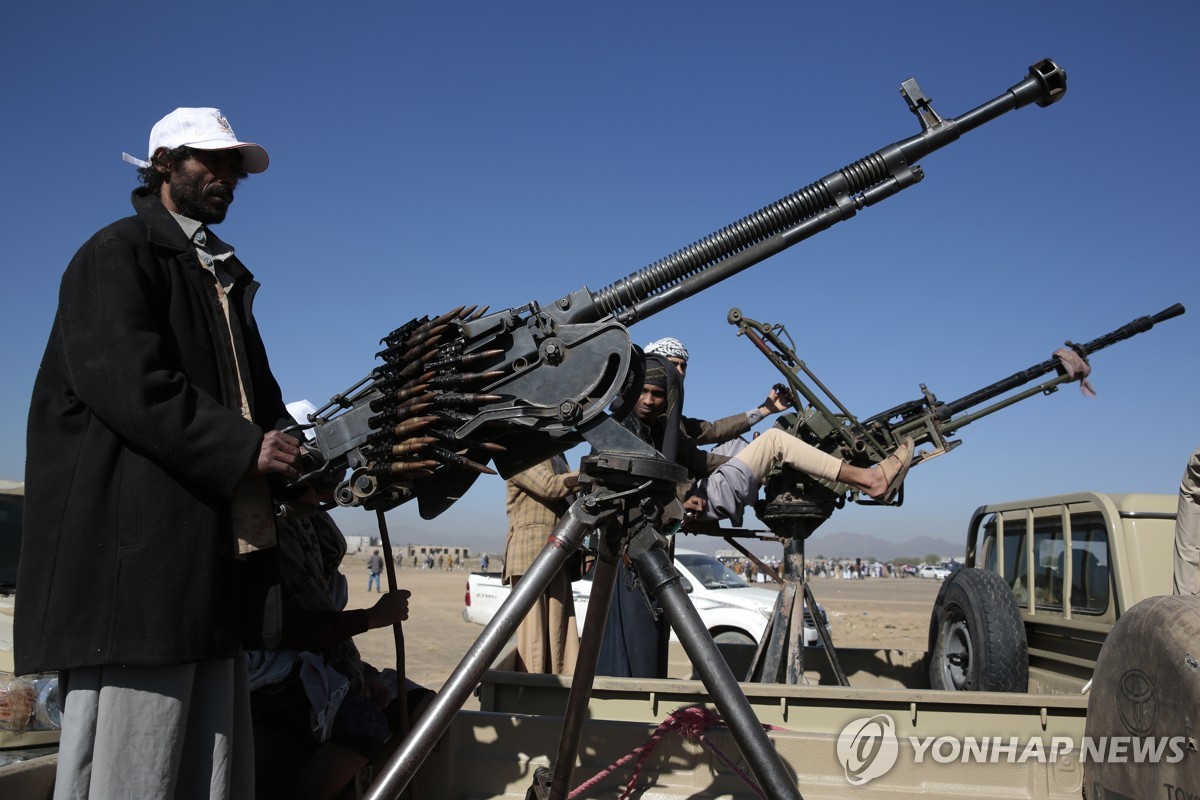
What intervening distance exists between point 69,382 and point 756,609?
28.6 feet

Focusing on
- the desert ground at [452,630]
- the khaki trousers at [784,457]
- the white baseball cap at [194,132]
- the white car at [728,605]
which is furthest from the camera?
the desert ground at [452,630]

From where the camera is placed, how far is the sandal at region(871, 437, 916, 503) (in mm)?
5277

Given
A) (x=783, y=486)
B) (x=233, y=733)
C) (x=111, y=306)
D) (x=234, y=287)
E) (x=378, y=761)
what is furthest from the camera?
(x=783, y=486)

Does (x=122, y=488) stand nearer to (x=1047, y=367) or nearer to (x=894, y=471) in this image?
(x=894, y=471)

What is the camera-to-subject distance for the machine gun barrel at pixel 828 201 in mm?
3070

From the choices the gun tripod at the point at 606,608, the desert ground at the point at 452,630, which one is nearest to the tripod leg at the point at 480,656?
the gun tripod at the point at 606,608

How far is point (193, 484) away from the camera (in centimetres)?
219

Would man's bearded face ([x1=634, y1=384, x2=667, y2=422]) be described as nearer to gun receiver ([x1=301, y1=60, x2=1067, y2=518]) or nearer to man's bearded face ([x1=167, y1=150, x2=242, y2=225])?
gun receiver ([x1=301, y1=60, x2=1067, y2=518])

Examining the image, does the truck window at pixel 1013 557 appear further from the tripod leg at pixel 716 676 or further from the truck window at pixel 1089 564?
Result: the tripod leg at pixel 716 676

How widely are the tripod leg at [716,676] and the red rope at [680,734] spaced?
0.76 meters

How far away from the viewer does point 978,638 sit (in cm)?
474

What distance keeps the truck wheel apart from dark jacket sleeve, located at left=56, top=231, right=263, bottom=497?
4.02 meters

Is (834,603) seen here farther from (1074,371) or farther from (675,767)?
(675,767)

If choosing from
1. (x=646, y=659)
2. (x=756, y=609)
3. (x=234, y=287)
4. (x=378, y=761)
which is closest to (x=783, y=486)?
(x=646, y=659)
